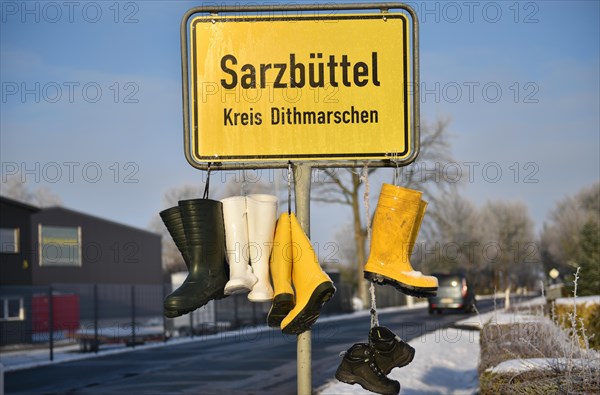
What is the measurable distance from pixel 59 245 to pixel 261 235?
2060 inches

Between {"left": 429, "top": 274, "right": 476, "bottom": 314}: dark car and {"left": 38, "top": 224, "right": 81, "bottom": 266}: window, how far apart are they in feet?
78.4

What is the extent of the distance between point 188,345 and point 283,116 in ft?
78.0

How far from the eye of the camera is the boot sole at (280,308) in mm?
2922

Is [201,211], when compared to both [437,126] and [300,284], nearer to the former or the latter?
[300,284]

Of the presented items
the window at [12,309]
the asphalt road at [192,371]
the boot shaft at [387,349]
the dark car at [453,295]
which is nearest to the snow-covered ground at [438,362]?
the asphalt road at [192,371]

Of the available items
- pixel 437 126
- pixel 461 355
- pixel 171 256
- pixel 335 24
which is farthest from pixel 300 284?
pixel 171 256

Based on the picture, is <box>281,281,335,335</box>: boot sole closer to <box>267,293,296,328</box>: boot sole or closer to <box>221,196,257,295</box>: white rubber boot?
<box>267,293,296,328</box>: boot sole

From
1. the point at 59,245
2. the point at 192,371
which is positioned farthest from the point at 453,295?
the point at 59,245

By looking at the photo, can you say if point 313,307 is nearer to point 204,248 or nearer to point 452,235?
point 204,248

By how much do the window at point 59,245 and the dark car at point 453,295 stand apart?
23887 mm

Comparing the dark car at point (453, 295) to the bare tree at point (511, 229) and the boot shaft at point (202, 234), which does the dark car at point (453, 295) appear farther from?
the boot shaft at point (202, 234)

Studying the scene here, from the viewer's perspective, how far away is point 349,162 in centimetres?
330

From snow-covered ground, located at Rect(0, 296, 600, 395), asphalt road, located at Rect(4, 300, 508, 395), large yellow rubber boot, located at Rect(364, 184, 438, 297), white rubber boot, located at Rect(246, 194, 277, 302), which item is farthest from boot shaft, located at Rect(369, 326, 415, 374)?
asphalt road, located at Rect(4, 300, 508, 395)

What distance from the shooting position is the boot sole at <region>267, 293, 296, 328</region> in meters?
2.92
